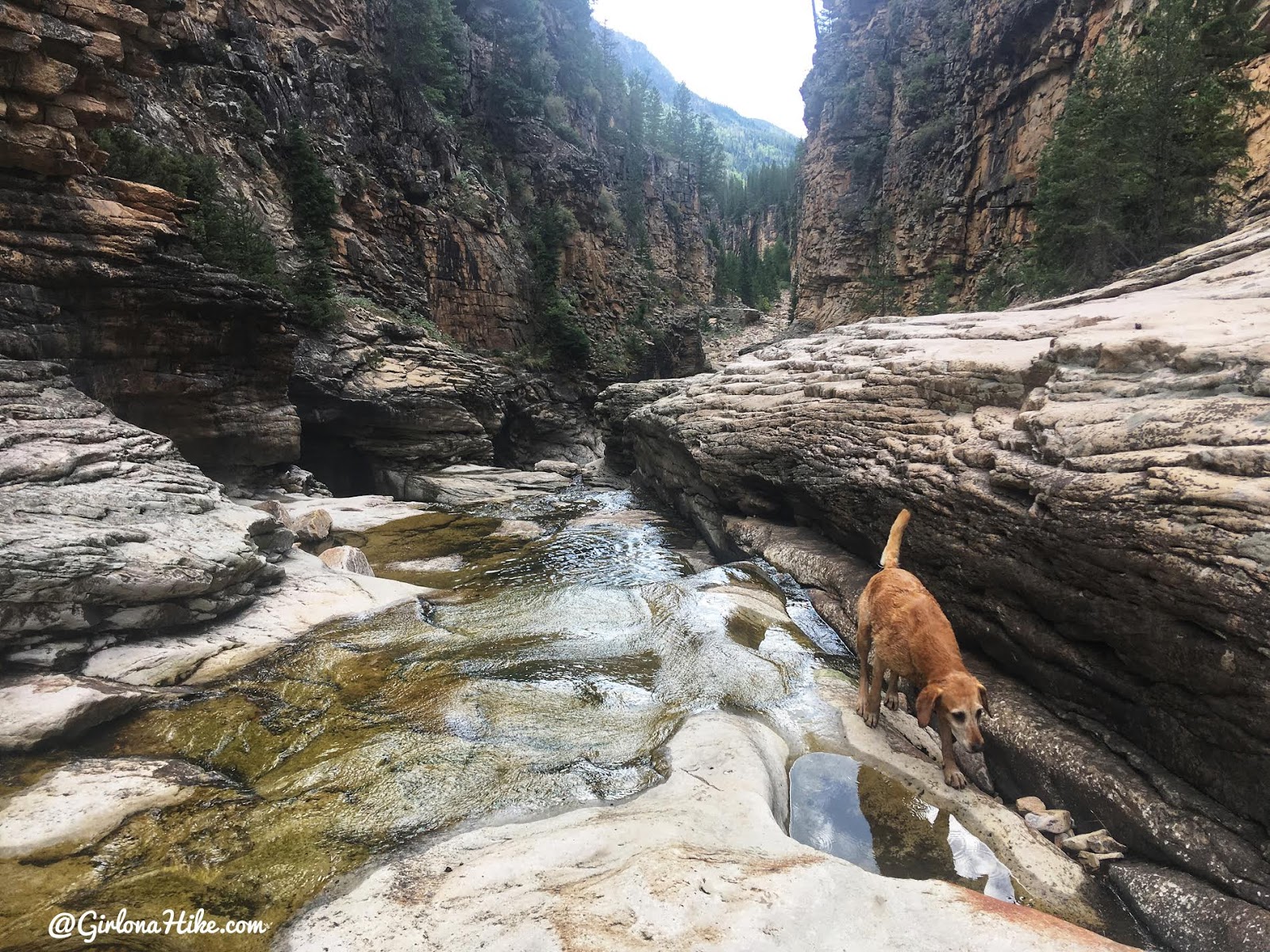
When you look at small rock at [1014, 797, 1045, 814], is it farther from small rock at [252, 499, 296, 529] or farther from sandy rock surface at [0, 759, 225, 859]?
small rock at [252, 499, 296, 529]

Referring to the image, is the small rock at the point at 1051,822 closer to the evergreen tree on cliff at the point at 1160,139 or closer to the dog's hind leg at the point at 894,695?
the dog's hind leg at the point at 894,695

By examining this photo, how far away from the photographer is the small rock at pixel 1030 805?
13.8 feet

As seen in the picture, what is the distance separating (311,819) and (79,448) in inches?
277

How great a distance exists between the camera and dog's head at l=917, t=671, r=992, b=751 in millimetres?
4219

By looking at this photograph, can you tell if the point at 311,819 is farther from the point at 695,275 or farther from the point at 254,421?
the point at 695,275

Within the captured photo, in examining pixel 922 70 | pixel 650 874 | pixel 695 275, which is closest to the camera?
pixel 650 874

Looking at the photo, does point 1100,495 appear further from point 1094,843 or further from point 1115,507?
point 1094,843

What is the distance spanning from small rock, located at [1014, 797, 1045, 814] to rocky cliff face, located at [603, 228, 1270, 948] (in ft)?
0.56

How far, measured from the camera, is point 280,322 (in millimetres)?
15391

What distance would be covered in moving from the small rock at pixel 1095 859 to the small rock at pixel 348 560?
934cm

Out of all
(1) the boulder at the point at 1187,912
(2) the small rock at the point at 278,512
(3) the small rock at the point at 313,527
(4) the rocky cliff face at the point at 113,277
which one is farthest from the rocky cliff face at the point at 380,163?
(1) the boulder at the point at 1187,912

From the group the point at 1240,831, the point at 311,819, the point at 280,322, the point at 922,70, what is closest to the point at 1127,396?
the point at 1240,831

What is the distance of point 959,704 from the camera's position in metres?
4.26
